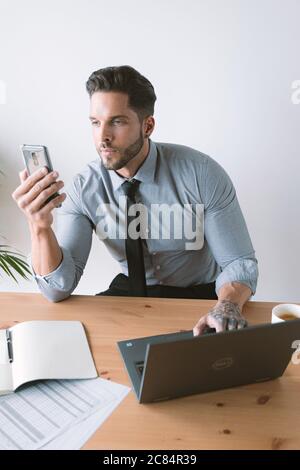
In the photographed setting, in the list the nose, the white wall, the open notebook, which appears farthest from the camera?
the white wall

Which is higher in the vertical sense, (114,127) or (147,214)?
(114,127)

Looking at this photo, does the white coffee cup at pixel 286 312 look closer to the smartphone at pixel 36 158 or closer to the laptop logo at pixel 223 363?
the laptop logo at pixel 223 363

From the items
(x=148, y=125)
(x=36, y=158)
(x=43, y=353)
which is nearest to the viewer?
(x=43, y=353)

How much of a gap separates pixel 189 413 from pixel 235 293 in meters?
0.43

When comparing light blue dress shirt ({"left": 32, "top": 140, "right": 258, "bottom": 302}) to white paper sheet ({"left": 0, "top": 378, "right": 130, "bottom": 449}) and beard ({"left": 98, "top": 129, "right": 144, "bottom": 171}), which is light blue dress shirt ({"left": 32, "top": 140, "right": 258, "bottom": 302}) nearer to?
beard ({"left": 98, "top": 129, "right": 144, "bottom": 171})

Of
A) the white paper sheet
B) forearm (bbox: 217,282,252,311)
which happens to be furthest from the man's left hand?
the white paper sheet

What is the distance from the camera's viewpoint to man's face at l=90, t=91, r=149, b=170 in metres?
1.27

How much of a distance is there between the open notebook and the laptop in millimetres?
115

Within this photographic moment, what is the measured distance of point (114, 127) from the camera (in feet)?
4.22

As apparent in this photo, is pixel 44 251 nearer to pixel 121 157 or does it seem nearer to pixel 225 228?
pixel 121 157

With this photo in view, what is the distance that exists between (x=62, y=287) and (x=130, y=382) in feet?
1.22

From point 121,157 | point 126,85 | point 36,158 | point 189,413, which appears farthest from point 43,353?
point 126,85

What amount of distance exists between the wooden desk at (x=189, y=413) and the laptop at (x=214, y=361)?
0.07 ft

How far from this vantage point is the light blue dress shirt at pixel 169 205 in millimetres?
1340
